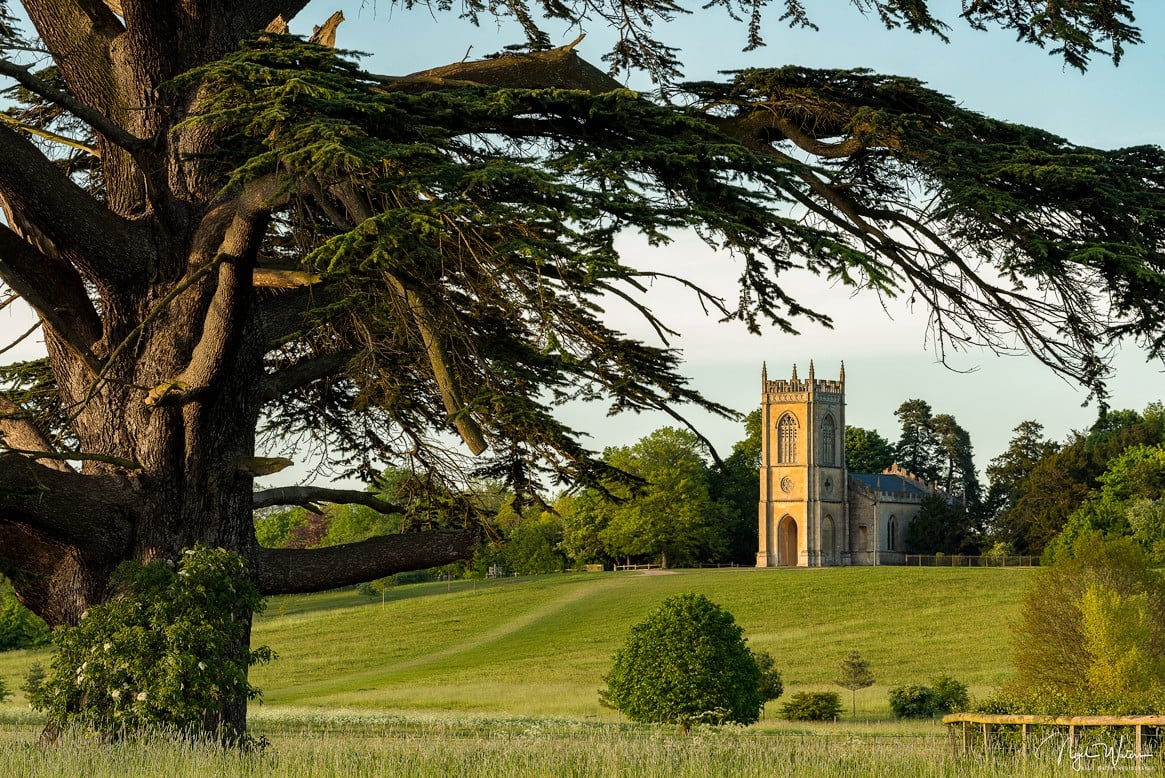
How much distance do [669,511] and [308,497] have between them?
2386 inches

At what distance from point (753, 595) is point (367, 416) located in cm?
4766

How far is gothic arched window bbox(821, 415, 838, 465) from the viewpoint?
86.1 metres

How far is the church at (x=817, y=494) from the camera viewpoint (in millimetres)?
82625

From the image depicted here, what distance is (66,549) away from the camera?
9.66 metres

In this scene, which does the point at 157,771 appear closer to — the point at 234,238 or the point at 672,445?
the point at 234,238

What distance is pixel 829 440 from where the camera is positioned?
8681 centimetres

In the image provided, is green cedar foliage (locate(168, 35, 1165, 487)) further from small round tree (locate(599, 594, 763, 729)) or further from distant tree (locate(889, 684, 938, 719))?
distant tree (locate(889, 684, 938, 719))

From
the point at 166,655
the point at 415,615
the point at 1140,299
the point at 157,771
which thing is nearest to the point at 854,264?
the point at 1140,299

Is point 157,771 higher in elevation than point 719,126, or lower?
lower

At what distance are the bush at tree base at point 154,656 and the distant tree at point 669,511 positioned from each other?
56.0 m

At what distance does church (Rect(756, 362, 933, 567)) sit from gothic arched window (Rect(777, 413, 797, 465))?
0.07m

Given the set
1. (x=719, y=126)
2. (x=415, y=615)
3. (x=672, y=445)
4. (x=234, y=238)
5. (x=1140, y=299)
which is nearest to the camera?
(x=1140, y=299)

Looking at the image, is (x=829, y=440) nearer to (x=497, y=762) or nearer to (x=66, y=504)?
(x=66, y=504)

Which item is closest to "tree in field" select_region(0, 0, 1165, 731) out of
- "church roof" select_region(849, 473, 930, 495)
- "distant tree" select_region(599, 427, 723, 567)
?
"distant tree" select_region(599, 427, 723, 567)
